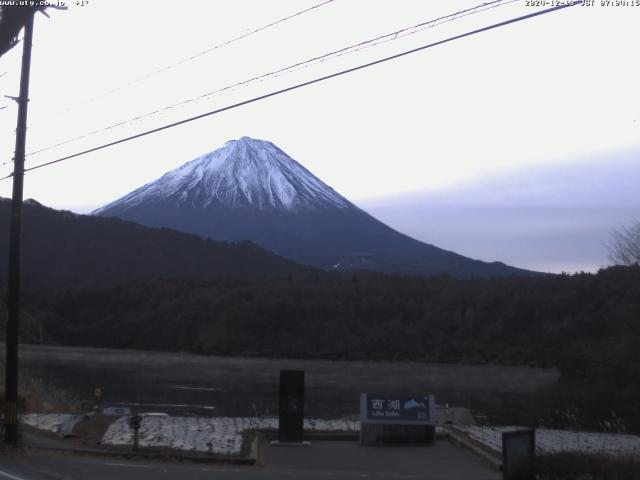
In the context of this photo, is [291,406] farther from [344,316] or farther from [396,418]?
[344,316]

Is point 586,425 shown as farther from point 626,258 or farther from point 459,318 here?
point 459,318

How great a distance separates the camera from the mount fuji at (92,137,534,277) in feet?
432

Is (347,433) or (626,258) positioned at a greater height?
(626,258)

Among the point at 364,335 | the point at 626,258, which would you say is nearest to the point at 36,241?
the point at 364,335

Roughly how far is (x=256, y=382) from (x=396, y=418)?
26.4 meters

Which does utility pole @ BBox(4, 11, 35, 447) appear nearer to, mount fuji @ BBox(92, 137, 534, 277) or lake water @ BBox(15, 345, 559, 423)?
lake water @ BBox(15, 345, 559, 423)

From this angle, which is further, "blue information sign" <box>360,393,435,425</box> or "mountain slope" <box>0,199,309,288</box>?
"mountain slope" <box>0,199,309,288</box>

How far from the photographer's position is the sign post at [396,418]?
60.2 feet

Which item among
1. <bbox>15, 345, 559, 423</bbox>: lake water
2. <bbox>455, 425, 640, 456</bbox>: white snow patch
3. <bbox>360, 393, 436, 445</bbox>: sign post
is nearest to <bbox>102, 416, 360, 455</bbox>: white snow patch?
<bbox>360, 393, 436, 445</bbox>: sign post

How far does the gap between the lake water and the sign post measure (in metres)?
11.1

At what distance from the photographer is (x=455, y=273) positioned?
12500cm

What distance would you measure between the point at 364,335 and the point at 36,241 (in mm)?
38689

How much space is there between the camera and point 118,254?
96.1 m

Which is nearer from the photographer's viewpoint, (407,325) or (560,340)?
(560,340)
